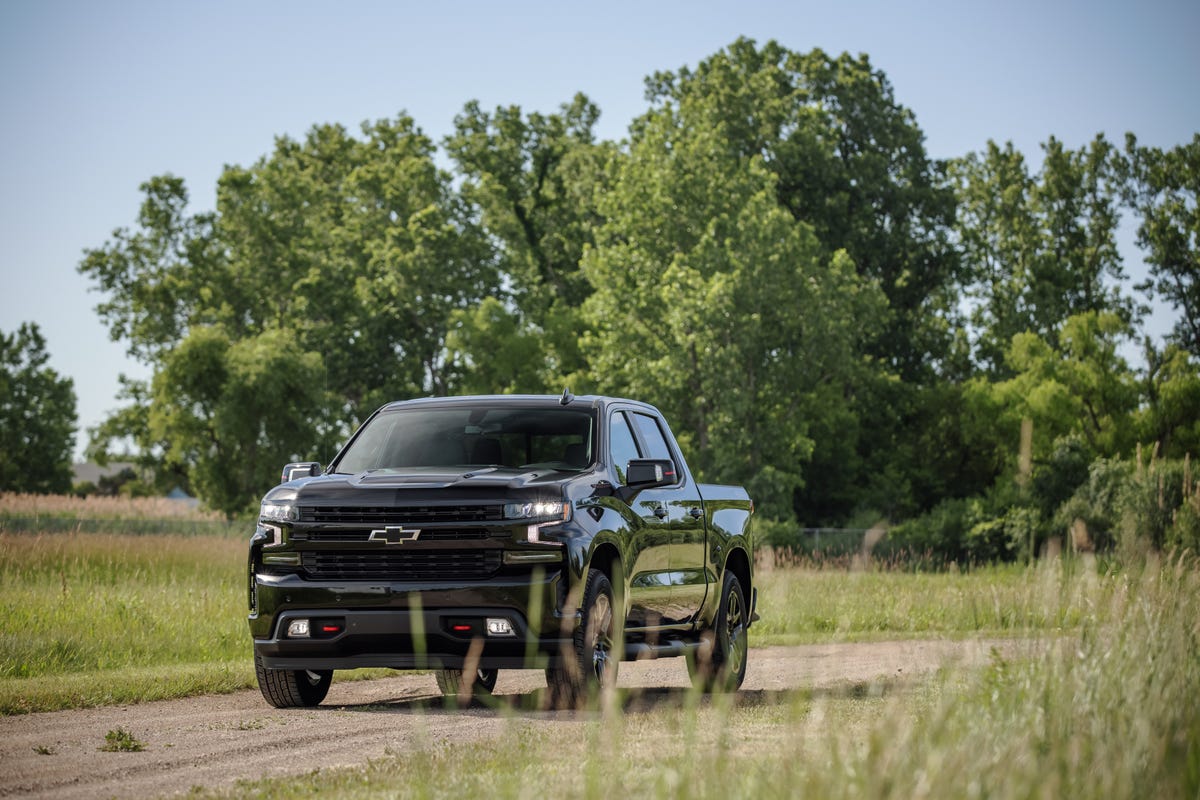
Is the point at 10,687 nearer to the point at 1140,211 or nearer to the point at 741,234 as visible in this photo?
the point at 741,234

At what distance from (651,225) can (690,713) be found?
2094 inches

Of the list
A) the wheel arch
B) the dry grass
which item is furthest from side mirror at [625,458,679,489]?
A: the dry grass

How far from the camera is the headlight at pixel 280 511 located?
35.7ft

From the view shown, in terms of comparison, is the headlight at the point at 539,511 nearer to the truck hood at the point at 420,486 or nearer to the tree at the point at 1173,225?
the truck hood at the point at 420,486

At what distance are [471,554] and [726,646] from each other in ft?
11.3

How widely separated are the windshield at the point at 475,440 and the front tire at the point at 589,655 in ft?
3.80

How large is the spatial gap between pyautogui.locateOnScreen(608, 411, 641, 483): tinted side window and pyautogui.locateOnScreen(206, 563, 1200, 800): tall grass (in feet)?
6.34

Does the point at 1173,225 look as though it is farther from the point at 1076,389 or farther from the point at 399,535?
the point at 399,535

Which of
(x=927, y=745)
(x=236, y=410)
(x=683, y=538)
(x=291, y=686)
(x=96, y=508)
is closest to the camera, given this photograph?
(x=927, y=745)

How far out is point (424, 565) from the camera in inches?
416

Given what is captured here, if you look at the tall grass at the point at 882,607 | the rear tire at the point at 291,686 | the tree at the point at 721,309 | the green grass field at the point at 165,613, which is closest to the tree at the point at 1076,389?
the tree at the point at 721,309

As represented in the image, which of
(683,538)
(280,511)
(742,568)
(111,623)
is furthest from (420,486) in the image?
(111,623)

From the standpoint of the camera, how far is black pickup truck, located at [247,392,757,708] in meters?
10.4

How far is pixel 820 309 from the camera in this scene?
183 feet
